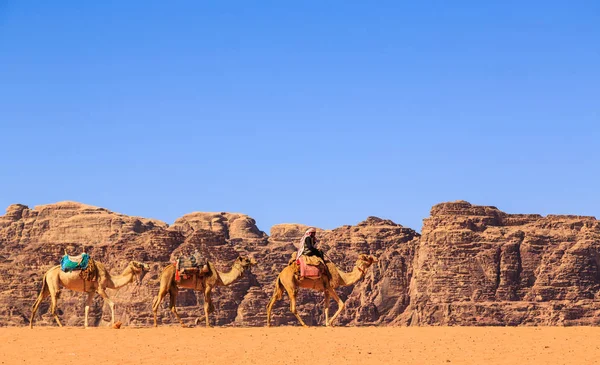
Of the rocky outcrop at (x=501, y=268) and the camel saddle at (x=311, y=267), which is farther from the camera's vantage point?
the rocky outcrop at (x=501, y=268)

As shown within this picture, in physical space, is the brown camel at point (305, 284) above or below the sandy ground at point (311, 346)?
above

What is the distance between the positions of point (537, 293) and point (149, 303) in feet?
139

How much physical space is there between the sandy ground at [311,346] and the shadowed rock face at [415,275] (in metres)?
82.1

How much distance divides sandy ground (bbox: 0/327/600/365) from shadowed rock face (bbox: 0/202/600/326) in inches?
3232

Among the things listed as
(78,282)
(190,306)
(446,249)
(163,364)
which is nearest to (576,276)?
(446,249)

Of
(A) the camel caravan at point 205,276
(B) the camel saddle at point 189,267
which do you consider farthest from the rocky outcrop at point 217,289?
(B) the camel saddle at point 189,267

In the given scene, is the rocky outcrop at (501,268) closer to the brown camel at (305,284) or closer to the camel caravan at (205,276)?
the camel caravan at (205,276)

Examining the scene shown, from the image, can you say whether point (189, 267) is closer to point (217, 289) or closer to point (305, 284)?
point (305, 284)

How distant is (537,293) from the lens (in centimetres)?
14075

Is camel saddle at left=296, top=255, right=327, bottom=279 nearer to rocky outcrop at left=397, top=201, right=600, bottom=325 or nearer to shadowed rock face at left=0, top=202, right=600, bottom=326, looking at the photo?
shadowed rock face at left=0, top=202, right=600, bottom=326

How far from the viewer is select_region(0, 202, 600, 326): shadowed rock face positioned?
13038 centimetres

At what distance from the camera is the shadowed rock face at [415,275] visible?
130 metres

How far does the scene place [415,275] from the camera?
148m

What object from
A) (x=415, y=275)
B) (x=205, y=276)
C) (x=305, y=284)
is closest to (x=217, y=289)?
(x=415, y=275)
